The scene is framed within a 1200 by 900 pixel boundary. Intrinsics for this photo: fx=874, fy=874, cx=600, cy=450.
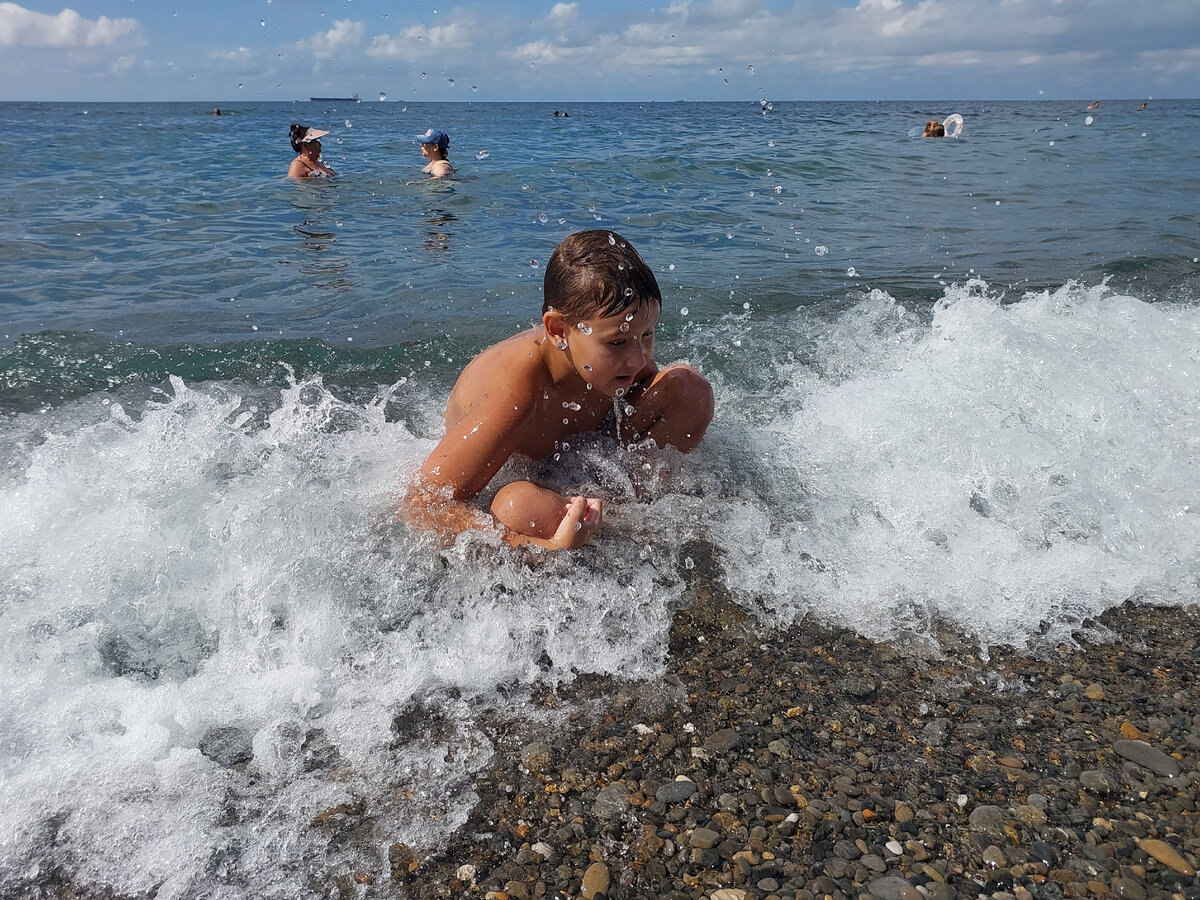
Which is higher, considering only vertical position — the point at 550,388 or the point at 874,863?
the point at 550,388

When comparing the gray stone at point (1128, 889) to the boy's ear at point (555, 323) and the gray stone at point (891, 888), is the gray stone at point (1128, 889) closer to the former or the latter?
the gray stone at point (891, 888)

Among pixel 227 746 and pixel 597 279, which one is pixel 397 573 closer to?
pixel 227 746

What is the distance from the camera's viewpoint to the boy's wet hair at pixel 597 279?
115 inches

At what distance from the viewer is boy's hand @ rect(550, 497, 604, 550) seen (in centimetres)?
296

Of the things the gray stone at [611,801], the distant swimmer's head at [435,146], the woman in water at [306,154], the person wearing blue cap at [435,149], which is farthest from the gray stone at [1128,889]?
the distant swimmer's head at [435,146]

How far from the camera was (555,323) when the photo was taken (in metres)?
3.10

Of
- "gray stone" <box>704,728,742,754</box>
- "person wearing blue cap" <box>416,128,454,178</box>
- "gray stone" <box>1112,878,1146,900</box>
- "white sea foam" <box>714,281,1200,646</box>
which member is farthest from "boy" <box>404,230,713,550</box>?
"person wearing blue cap" <box>416,128,454,178</box>

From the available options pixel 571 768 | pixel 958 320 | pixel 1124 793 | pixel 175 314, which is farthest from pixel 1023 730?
pixel 175 314

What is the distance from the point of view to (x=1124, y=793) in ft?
Answer: 6.61

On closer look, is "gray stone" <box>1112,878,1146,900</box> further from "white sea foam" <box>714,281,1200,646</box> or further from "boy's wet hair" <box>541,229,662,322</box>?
"boy's wet hair" <box>541,229,662,322</box>

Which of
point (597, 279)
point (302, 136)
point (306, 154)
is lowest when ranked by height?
point (597, 279)

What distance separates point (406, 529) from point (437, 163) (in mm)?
11311

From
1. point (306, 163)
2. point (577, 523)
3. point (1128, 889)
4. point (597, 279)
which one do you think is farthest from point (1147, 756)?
point (306, 163)

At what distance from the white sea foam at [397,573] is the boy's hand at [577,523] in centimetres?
7
